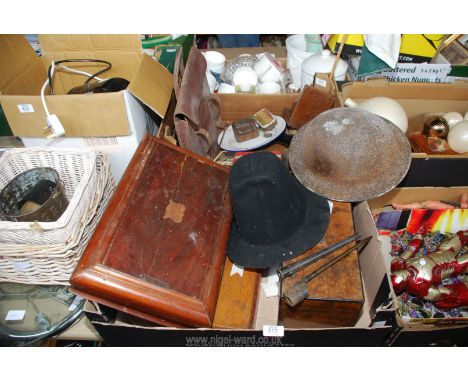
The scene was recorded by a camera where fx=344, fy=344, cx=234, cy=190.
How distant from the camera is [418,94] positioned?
151 cm

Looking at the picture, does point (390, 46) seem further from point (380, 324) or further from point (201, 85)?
point (380, 324)

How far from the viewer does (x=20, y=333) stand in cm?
106

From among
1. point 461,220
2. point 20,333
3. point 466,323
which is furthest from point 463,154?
point 20,333

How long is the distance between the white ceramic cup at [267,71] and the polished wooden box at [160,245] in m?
0.78

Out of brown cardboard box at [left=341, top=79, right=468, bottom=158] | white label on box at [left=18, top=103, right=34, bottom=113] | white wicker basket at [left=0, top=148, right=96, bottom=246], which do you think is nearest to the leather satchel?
white wicker basket at [left=0, top=148, right=96, bottom=246]

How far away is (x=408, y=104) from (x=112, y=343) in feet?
4.97

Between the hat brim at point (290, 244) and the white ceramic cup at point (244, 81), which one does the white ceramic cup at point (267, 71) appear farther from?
the hat brim at point (290, 244)

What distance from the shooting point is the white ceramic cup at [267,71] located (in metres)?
1.69

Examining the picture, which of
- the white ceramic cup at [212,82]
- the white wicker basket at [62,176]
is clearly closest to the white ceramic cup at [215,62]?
the white ceramic cup at [212,82]

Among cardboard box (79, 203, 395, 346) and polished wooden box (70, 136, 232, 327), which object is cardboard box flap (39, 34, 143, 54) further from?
cardboard box (79, 203, 395, 346)

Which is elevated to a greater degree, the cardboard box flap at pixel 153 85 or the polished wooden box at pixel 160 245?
the cardboard box flap at pixel 153 85

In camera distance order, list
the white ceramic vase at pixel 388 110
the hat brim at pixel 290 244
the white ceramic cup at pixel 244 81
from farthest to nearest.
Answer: the white ceramic cup at pixel 244 81, the white ceramic vase at pixel 388 110, the hat brim at pixel 290 244

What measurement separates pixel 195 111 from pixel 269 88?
1.81ft

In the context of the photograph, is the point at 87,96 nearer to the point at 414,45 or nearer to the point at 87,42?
the point at 87,42
